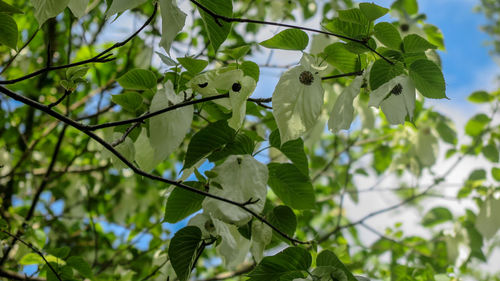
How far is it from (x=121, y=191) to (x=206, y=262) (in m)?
0.71

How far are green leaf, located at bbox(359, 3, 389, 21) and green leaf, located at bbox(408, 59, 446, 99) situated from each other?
94mm

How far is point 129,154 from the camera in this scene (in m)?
0.77

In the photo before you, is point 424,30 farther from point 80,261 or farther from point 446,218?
point 80,261

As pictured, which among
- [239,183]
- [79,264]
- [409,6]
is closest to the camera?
[239,183]

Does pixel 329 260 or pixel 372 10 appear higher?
pixel 372 10

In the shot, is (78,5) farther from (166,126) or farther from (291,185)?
(291,185)

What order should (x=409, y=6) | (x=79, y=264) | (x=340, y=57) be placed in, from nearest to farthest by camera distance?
(x=340, y=57), (x=79, y=264), (x=409, y=6)

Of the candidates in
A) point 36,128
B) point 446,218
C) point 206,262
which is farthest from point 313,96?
point 206,262

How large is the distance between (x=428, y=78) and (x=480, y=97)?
1169 mm

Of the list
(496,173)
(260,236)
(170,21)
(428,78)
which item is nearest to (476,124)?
(496,173)

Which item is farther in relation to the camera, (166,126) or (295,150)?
(295,150)

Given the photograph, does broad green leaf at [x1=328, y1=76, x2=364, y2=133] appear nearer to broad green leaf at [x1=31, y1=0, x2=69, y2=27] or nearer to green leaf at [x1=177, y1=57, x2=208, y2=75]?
green leaf at [x1=177, y1=57, x2=208, y2=75]

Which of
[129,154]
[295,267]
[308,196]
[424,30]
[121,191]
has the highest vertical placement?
[121,191]

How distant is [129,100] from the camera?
2.56 feet
